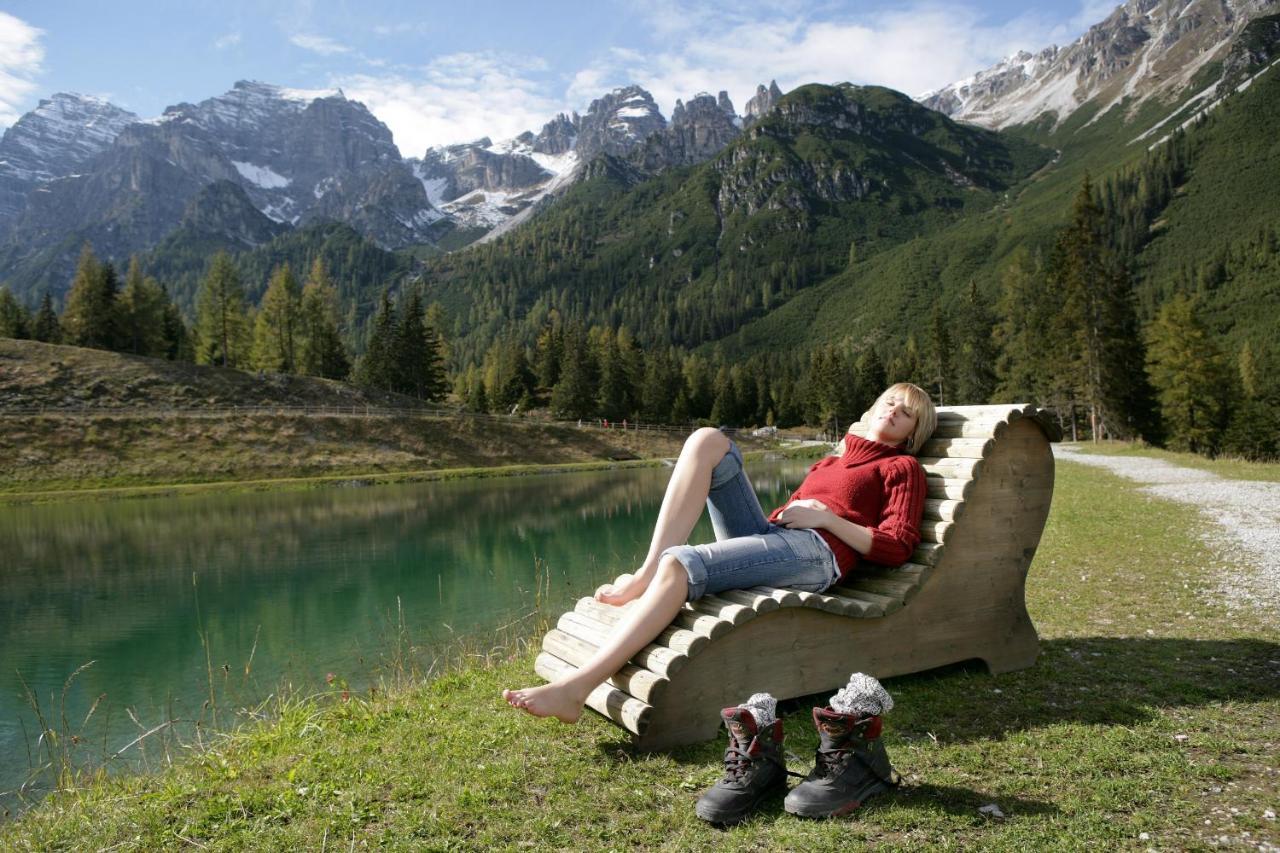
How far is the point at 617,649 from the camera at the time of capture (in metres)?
4.52

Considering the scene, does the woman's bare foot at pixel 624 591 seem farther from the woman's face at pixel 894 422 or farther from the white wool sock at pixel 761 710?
the woman's face at pixel 894 422

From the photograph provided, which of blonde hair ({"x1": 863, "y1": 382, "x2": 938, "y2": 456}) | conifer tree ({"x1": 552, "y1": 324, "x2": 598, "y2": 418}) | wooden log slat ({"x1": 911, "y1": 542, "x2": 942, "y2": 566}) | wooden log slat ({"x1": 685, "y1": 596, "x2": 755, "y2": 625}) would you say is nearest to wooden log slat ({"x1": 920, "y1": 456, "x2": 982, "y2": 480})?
blonde hair ({"x1": 863, "y1": 382, "x2": 938, "y2": 456})

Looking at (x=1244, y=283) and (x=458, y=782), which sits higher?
(x=1244, y=283)

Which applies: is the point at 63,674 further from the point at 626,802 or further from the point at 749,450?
the point at 749,450

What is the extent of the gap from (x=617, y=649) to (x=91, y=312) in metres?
80.1

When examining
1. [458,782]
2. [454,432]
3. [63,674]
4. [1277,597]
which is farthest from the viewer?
[454,432]

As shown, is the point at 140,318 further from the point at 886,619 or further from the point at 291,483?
the point at 886,619

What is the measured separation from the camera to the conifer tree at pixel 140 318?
227 feet

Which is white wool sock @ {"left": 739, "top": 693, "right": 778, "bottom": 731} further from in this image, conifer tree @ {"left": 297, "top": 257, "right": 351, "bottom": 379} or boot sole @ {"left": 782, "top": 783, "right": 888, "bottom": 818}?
conifer tree @ {"left": 297, "top": 257, "right": 351, "bottom": 379}

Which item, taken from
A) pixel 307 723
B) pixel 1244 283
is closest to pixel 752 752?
pixel 307 723

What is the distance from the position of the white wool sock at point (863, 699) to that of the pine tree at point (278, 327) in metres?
79.0

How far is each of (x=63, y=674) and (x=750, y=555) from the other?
12210 mm

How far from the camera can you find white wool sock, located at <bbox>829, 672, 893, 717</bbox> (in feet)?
12.5

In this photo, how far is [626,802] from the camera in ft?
12.8
